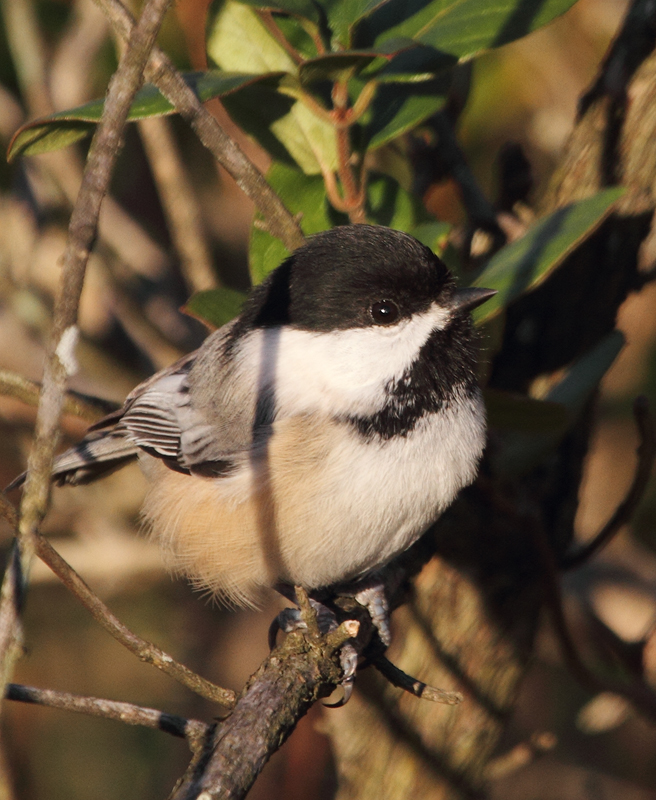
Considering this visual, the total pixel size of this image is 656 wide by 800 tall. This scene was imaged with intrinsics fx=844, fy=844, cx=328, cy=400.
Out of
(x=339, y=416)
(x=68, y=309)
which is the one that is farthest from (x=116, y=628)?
(x=339, y=416)

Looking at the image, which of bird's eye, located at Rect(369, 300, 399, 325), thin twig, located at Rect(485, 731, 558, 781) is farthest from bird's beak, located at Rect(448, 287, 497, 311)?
thin twig, located at Rect(485, 731, 558, 781)

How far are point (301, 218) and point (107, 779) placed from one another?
102 inches

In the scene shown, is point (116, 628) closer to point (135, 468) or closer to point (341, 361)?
point (341, 361)

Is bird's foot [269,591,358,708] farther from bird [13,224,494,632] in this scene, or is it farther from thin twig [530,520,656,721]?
thin twig [530,520,656,721]

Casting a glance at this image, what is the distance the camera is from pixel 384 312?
1715 millimetres

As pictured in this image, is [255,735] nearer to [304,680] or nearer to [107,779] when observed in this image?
[304,680]

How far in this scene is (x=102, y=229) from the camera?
309cm

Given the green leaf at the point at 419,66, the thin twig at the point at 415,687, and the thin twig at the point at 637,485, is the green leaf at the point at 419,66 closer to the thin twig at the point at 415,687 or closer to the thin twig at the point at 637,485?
the thin twig at the point at 637,485

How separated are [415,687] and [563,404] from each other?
67cm

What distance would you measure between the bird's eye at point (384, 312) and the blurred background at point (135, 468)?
1.19 metres

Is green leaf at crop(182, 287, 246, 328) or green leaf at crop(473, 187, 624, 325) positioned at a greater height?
green leaf at crop(182, 287, 246, 328)

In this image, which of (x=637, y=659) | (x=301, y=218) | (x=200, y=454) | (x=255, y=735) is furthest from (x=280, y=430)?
(x=637, y=659)

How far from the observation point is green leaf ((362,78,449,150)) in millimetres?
1744

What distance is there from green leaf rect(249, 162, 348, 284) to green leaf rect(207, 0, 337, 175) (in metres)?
0.03
